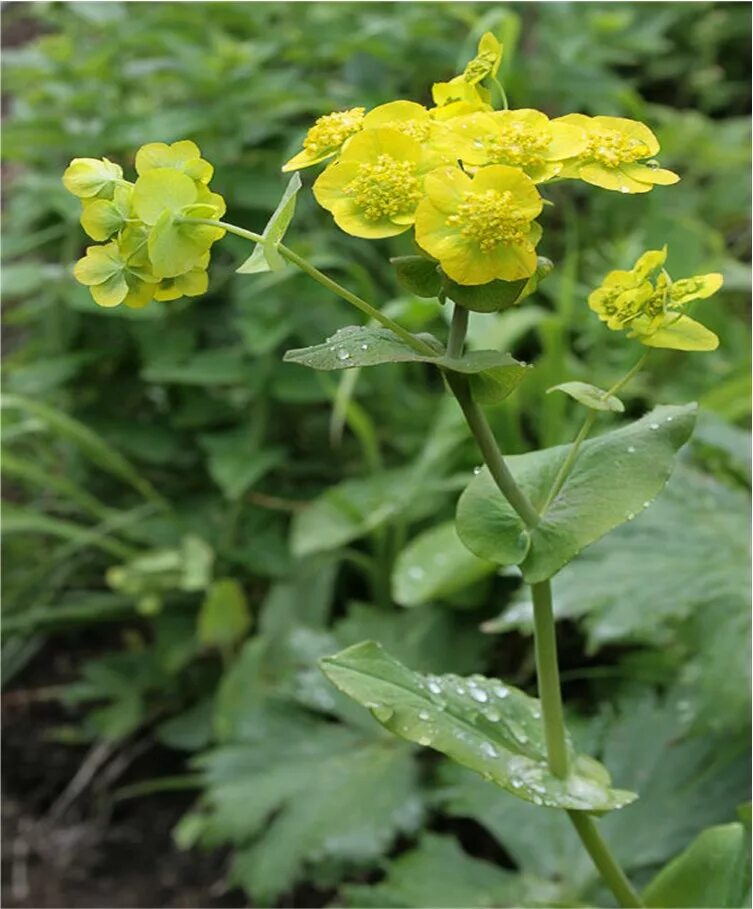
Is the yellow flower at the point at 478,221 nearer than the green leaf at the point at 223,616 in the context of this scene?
Yes

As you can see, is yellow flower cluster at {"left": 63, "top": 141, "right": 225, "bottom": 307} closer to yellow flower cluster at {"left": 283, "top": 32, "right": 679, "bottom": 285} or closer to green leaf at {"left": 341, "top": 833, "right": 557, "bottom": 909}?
yellow flower cluster at {"left": 283, "top": 32, "right": 679, "bottom": 285}

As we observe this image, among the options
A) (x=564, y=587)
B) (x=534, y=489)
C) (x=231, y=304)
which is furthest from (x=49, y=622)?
(x=534, y=489)

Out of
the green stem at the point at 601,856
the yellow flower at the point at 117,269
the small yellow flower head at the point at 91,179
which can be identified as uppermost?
the small yellow flower head at the point at 91,179

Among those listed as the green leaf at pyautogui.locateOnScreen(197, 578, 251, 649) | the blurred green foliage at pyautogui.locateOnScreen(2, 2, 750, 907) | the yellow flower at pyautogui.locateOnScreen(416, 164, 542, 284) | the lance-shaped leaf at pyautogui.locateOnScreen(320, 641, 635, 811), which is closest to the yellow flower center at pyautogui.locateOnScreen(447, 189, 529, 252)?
the yellow flower at pyautogui.locateOnScreen(416, 164, 542, 284)

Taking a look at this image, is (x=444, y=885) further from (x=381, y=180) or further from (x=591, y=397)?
(x=381, y=180)

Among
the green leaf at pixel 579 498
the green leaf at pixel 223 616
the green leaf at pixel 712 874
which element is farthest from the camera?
the green leaf at pixel 223 616

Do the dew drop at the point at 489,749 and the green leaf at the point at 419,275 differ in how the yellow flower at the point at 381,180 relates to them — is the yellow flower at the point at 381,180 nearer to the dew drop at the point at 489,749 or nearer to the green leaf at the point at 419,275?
the green leaf at the point at 419,275

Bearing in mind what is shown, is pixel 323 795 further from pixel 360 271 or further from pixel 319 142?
pixel 319 142

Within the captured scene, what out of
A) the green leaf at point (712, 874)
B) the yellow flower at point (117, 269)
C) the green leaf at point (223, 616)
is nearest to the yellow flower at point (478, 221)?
Answer: the yellow flower at point (117, 269)

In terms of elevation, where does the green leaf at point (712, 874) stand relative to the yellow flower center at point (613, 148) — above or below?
below

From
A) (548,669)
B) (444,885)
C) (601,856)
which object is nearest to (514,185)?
(548,669)
